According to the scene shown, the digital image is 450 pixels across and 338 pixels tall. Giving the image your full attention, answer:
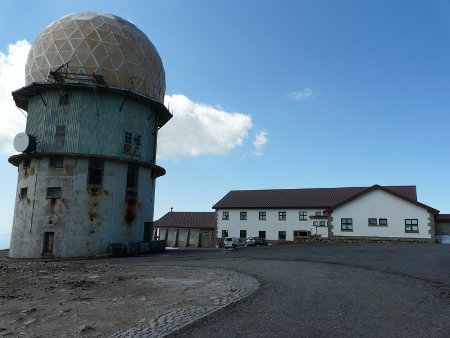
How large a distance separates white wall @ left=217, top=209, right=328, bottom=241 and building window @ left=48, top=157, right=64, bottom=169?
30.8 metres

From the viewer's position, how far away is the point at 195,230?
58656 millimetres

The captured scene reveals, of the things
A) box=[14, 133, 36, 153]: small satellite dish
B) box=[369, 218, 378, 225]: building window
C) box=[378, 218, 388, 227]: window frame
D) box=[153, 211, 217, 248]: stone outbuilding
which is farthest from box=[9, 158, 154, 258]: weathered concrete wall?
box=[153, 211, 217, 248]: stone outbuilding

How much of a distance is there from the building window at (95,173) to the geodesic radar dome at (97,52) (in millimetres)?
6478

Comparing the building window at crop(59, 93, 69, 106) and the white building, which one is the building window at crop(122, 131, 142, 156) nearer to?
the building window at crop(59, 93, 69, 106)

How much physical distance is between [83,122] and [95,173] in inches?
164

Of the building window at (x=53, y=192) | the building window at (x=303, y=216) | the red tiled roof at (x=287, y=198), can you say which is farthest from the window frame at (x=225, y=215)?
the building window at (x=53, y=192)

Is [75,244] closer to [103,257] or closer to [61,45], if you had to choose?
[103,257]

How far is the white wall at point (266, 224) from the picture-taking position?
51125mm

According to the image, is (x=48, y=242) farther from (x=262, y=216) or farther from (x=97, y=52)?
(x=262, y=216)

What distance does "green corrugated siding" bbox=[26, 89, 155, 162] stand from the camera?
2877 centimetres

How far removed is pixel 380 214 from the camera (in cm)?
3794

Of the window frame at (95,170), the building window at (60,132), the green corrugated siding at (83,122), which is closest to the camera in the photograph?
the window frame at (95,170)

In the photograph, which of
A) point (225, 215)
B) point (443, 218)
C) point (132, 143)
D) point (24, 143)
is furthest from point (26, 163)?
point (443, 218)

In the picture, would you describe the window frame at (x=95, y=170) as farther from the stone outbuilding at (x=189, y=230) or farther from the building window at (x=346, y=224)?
the stone outbuilding at (x=189, y=230)
